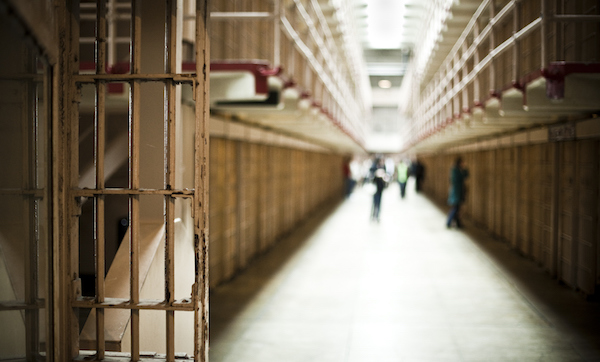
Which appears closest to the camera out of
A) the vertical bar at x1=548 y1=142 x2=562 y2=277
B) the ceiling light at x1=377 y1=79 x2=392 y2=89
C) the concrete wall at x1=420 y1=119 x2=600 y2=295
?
the concrete wall at x1=420 y1=119 x2=600 y2=295

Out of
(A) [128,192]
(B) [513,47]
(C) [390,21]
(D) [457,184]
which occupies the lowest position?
(D) [457,184]

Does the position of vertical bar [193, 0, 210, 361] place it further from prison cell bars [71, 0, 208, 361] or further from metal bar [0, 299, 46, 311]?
metal bar [0, 299, 46, 311]

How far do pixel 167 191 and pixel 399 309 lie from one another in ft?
10.3

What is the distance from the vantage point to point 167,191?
2.18 metres

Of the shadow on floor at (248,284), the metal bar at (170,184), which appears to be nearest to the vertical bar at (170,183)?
the metal bar at (170,184)

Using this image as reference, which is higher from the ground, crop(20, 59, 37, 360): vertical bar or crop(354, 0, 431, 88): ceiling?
crop(354, 0, 431, 88): ceiling

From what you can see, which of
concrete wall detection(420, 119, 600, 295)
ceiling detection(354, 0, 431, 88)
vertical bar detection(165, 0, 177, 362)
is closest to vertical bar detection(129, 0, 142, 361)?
vertical bar detection(165, 0, 177, 362)

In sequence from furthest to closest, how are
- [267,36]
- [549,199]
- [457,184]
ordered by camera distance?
1. [457,184]
2. [267,36]
3. [549,199]

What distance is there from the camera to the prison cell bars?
2145 millimetres

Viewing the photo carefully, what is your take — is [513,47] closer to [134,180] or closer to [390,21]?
[134,180]

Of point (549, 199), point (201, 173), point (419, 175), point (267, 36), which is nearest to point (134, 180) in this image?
point (201, 173)

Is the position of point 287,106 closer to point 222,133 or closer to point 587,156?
point 222,133

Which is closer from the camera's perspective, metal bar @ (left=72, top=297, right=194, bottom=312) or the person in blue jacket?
metal bar @ (left=72, top=297, right=194, bottom=312)

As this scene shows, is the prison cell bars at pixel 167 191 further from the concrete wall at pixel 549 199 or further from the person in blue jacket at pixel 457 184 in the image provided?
the person in blue jacket at pixel 457 184
